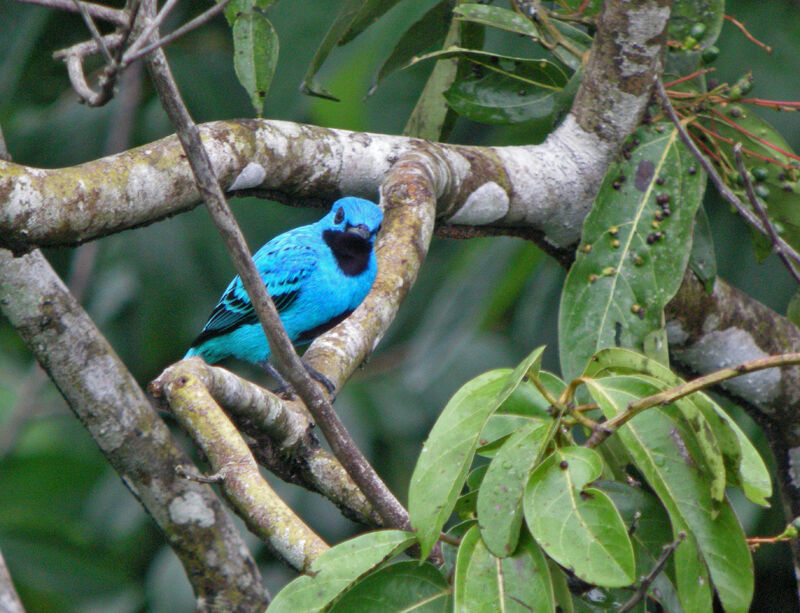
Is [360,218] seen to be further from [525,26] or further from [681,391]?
[681,391]

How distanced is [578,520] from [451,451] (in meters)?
0.25

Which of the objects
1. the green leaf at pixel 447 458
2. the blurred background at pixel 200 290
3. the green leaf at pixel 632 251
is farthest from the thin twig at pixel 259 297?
the blurred background at pixel 200 290

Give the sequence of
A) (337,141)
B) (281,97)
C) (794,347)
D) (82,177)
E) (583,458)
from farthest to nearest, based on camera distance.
A: (281,97) < (794,347) < (337,141) < (82,177) < (583,458)

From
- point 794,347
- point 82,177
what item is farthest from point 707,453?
point 794,347

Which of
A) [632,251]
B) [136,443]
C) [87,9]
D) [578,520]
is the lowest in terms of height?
[136,443]

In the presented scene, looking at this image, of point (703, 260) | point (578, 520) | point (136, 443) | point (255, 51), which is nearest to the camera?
point (578, 520)

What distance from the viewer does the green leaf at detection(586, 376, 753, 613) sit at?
5.47ft

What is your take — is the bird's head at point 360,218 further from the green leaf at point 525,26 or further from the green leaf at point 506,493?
the green leaf at point 506,493

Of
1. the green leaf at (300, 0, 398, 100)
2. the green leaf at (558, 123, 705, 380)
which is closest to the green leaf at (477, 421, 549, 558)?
the green leaf at (558, 123, 705, 380)

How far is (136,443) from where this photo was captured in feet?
12.0

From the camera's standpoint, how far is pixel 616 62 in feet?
10.6

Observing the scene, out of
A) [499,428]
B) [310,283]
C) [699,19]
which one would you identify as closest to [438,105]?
[310,283]

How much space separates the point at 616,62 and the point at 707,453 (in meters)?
1.94

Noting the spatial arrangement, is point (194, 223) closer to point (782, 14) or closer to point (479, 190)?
point (479, 190)
